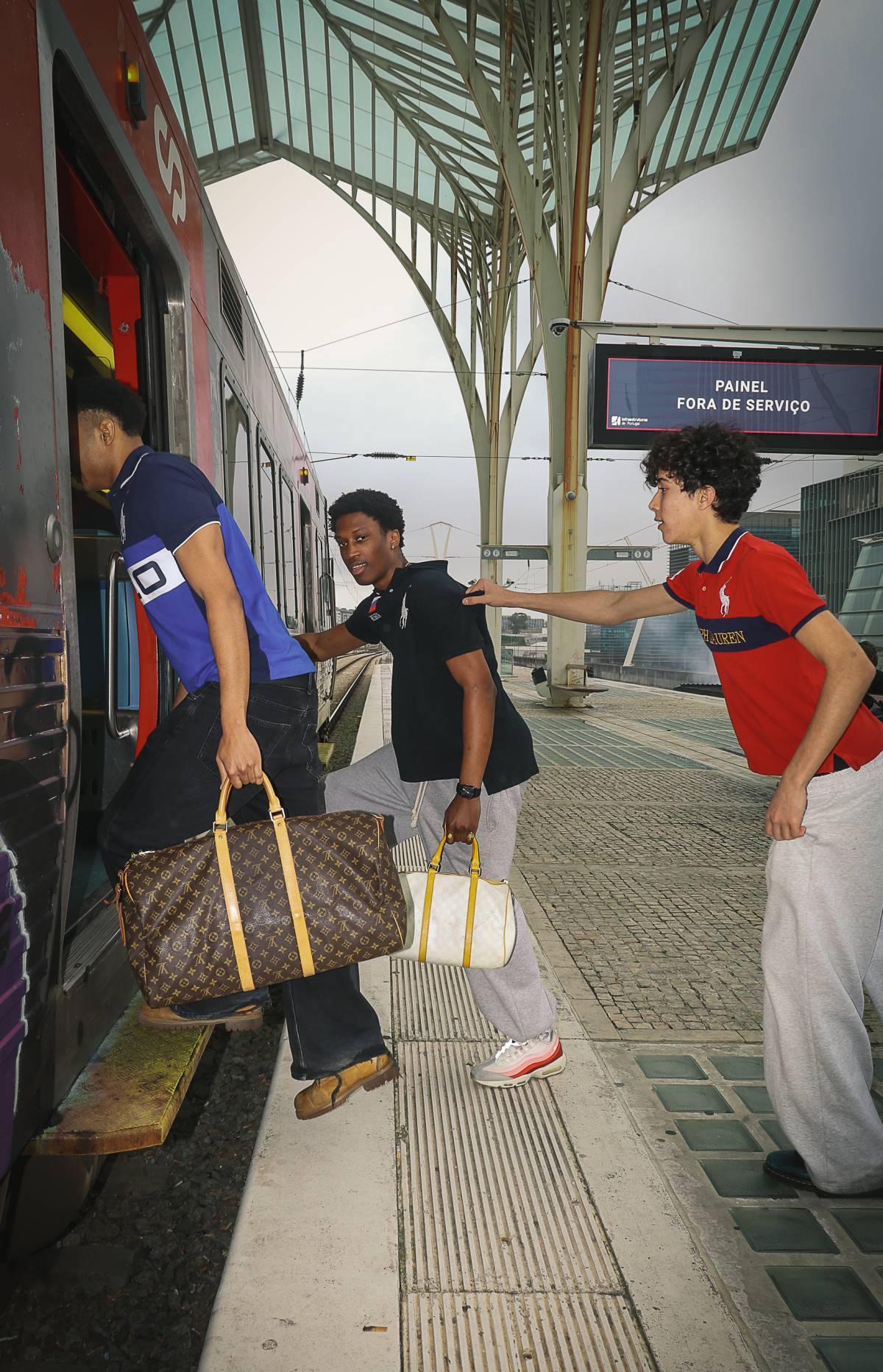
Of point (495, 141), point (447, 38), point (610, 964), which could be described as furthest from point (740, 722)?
point (447, 38)

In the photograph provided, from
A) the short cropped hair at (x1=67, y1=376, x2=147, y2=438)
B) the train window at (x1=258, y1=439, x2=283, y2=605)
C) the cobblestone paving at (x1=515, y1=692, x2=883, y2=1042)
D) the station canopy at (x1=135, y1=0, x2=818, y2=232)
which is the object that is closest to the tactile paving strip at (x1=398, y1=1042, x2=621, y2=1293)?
the cobblestone paving at (x1=515, y1=692, x2=883, y2=1042)

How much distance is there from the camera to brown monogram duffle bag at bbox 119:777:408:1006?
2.00 m

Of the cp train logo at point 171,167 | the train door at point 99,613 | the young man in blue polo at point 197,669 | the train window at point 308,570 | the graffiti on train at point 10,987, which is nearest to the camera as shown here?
the graffiti on train at point 10,987

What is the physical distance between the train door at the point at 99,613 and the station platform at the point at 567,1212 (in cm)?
64

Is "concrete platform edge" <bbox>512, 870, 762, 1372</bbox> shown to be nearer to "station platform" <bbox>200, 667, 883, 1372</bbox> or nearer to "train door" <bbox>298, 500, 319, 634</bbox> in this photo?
"station platform" <bbox>200, 667, 883, 1372</bbox>

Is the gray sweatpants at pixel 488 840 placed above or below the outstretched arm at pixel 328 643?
below

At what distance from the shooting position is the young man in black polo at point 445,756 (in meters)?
2.56

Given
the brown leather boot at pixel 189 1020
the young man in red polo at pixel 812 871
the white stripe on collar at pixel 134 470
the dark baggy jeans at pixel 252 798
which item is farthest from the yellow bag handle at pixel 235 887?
the young man in red polo at pixel 812 871

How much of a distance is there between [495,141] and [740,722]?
48.7ft

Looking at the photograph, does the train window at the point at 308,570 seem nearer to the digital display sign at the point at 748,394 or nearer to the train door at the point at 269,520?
the train door at the point at 269,520

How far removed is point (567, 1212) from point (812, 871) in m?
0.97

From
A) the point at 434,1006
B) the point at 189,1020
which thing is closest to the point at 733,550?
the point at 189,1020

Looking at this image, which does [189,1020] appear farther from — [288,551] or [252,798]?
[288,551]

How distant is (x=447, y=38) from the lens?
1441 centimetres
